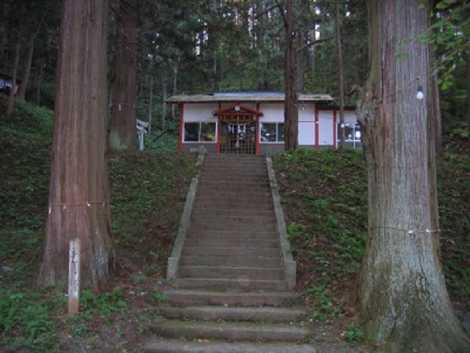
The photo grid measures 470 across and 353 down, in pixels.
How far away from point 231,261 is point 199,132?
1994 centimetres

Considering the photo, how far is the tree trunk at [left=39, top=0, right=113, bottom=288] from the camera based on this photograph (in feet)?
21.6

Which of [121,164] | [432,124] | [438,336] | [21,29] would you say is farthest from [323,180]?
[21,29]

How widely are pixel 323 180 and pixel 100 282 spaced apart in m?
7.75

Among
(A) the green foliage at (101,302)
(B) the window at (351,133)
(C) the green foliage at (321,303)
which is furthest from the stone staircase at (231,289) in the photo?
(B) the window at (351,133)

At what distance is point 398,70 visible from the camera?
5.73 meters

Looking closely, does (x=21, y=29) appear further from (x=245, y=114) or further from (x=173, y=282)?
(x=173, y=282)

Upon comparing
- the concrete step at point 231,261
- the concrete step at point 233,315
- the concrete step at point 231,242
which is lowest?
the concrete step at point 233,315

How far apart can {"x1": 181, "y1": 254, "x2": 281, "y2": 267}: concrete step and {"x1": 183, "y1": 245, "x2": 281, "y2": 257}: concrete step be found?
0.50 ft

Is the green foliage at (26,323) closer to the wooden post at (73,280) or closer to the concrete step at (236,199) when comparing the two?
the wooden post at (73,280)

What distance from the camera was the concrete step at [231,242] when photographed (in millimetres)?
9258

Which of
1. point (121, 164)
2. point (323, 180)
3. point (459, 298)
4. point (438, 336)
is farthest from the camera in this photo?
point (121, 164)

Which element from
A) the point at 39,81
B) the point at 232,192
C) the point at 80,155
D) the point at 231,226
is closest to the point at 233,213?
the point at 231,226

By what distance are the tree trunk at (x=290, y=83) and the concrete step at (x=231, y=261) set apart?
10864 millimetres

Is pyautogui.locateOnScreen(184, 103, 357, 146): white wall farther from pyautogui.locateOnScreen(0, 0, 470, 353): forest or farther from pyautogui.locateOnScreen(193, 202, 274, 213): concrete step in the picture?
pyautogui.locateOnScreen(193, 202, 274, 213): concrete step
